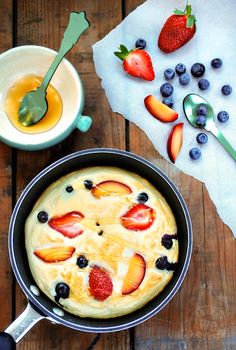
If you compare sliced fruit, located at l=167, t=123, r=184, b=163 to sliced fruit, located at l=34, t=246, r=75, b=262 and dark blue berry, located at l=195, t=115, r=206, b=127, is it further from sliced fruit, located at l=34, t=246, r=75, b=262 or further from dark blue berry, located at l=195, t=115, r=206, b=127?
sliced fruit, located at l=34, t=246, r=75, b=262

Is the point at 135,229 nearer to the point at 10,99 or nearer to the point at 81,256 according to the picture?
the point at 81,256

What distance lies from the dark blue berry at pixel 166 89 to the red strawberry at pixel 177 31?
8 centimetres

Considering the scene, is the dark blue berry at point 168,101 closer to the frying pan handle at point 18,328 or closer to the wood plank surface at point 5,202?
the wood plank surface at point 5,202

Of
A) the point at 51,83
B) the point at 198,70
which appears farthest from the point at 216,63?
the point at 51,83

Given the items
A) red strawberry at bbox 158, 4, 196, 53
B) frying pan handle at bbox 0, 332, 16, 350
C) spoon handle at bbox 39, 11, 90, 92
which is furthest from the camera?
red strawberry at bbox 158, 4, 196, 53

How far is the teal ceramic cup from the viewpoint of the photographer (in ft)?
4.69

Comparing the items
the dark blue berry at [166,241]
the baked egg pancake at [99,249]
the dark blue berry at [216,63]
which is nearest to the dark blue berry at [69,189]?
the baked egg pancake at [99,249]

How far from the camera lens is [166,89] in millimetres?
1516

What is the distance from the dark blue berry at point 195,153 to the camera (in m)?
1.51

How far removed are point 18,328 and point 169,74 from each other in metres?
0.65

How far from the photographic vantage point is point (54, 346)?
1.47m

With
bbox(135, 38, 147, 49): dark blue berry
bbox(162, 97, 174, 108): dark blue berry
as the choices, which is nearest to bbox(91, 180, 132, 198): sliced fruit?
bbox(162, 97, 174, 108): dark blue berry

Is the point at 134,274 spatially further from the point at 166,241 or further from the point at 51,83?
the point at 51,83

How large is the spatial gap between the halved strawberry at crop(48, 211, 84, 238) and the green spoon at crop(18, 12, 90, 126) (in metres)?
0.22
